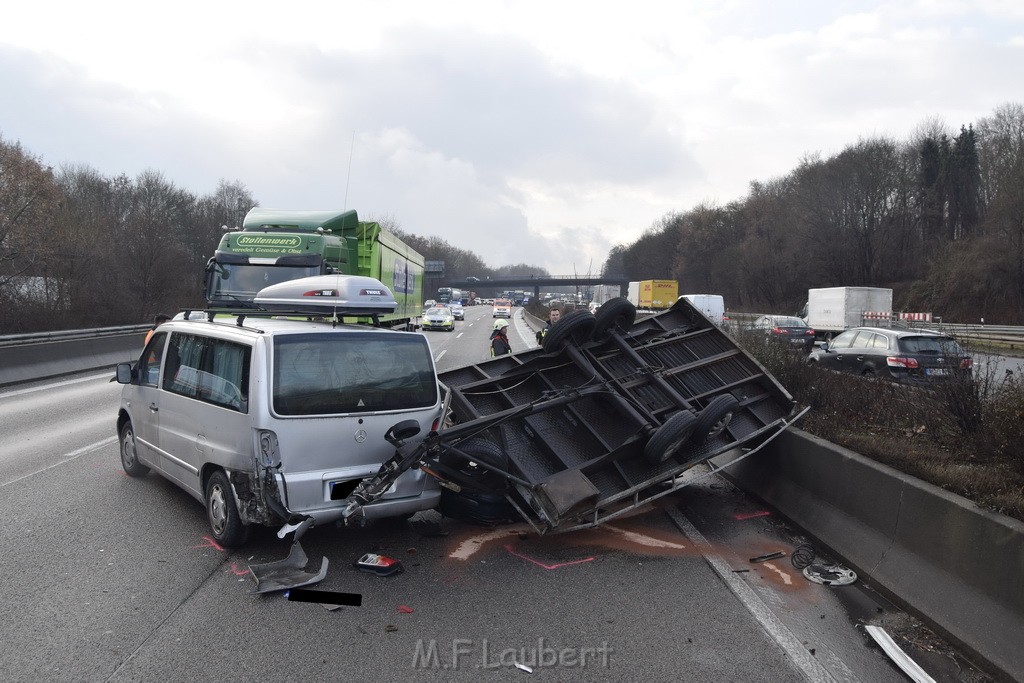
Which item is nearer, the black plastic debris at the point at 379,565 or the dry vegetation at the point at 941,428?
the dry vegetation at the point at 941,428

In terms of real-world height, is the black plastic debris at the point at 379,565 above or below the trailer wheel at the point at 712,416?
below

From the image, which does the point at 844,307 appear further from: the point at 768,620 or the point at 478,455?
the point at 768,620

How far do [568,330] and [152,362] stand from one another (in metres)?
4.08

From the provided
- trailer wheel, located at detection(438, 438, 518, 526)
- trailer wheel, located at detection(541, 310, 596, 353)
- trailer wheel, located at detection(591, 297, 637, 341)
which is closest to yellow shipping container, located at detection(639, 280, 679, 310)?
trailer wheel, located at detection(591, 297, 637, 341)

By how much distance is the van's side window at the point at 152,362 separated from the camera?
7395 mm

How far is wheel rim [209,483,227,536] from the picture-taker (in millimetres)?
5969

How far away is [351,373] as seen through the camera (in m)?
6.12

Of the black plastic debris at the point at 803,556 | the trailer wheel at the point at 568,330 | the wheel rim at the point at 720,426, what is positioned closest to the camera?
the black plastic debris at the point at 803,556

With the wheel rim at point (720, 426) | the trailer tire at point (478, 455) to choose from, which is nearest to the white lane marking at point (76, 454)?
the trailer tire at point (478, 455)

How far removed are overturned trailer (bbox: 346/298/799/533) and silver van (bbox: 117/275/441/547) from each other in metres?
0.26

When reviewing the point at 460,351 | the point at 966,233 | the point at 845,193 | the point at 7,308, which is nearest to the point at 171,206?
the point at 7,308

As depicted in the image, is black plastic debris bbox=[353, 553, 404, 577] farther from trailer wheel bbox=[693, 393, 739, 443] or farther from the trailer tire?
trailer wheel bbox=[693, 393, 739, 443]

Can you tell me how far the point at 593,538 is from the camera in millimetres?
6535

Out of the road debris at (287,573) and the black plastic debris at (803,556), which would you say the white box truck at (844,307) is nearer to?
the black plastic debris at (803,556)
